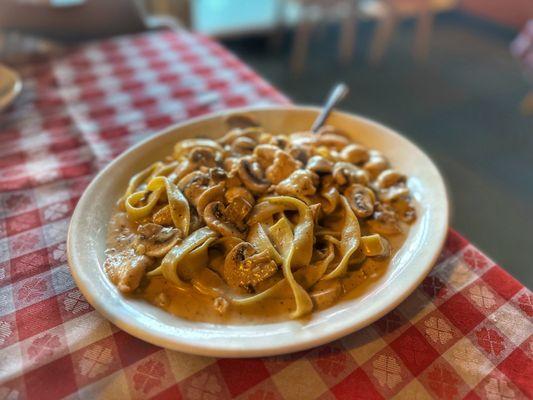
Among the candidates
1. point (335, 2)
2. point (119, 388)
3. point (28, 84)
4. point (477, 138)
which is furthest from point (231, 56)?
point (335, 2)

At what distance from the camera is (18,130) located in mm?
2105

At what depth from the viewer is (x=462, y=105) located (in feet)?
16.1

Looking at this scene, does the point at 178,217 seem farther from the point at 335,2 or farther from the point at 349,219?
the point at 335,2

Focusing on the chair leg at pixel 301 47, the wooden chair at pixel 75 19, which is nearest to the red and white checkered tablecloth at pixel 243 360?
the wooden chair at pixel 75 19

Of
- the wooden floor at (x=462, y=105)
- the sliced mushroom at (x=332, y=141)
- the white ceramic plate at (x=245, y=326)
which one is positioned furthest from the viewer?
the wooden floor at (x=462, y=105)

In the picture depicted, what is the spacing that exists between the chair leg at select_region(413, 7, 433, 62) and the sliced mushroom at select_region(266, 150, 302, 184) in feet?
17.5

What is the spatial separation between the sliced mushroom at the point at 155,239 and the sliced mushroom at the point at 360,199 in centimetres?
59

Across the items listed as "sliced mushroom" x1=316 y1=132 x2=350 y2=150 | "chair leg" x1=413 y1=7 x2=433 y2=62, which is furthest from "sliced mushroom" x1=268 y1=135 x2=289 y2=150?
"chair leg" x1=413 y1=7 x2=433 y2=62

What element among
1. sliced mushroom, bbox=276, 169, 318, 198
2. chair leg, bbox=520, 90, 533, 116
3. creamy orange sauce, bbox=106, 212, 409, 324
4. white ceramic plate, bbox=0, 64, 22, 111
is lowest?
chair leg, bbox=520, 90, 533, 116

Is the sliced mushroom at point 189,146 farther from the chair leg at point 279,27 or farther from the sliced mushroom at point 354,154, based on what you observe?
the chair leg at point 279,27

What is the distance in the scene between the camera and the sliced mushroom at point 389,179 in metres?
1.55

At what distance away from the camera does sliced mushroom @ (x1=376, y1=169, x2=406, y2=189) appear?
1.55 meters

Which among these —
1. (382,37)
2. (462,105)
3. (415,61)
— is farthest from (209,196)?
(415,61)

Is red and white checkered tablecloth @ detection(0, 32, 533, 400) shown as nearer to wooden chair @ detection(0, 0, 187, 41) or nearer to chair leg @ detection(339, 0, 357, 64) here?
wooden chair @ detection(0, 0, 187, 41)
